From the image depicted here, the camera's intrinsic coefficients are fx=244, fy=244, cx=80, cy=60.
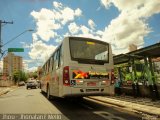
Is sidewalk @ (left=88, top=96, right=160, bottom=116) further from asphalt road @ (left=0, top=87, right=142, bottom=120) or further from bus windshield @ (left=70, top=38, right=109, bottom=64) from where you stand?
bus windshield @ (left=70, top=38, right=109, bottom=64)

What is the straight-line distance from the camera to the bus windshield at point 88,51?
38.0ft

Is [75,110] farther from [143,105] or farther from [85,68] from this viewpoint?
[143,105]

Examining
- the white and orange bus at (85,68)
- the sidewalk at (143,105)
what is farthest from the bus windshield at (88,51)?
the sidewalk at (143,105)

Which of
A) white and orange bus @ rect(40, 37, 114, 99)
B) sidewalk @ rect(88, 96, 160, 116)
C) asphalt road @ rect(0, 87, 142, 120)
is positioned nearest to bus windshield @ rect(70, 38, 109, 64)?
white and orange bus @ rect(40, 37, 114, 99)

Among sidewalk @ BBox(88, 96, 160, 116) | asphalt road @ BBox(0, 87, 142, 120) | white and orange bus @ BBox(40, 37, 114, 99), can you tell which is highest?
white and orange bus @ BBox(40, 37, 114, 99)

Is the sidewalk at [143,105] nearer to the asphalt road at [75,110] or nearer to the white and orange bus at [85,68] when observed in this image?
the asphalt road at [75,110]

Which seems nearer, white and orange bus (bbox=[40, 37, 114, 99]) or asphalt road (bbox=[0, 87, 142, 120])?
asphalt road (bbox=[0, 87, 142, 120])

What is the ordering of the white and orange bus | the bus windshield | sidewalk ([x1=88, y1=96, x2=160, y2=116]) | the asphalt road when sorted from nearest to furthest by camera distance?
the asphalt road → sidewalk ([x1=88, y1=96, x2=160, y2=116]) → the white and orange bus → the bus windshield

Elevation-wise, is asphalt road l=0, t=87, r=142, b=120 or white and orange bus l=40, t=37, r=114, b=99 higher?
white and orange bus l=40, t=37, r=114, b=99

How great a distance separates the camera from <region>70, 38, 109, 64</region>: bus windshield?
1157 cm

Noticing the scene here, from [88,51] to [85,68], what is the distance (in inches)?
36.1

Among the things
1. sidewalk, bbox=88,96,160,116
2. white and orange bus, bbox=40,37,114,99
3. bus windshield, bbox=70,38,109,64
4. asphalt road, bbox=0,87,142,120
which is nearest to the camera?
asphalt road, bbox=0,87,142,120

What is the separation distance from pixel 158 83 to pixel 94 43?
5.71 meters

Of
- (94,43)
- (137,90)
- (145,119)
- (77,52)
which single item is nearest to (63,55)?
(77,52)
